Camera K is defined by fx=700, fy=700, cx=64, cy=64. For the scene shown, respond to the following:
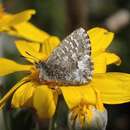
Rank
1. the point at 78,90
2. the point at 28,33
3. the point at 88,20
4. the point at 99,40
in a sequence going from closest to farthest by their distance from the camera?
the point at 78,90, the point at 99,40, the point at 28,33, the point at 88,20

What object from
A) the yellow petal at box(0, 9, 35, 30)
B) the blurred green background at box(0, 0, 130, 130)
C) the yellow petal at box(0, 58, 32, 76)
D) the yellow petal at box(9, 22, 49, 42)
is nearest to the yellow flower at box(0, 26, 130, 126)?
the yellow petal at box(0, 58, 32, 76)

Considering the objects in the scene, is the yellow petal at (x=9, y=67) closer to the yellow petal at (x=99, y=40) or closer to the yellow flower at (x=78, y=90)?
the yellow flower at (x=78, y=90)

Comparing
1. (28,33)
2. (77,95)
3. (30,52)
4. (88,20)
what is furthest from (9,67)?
(88,20)

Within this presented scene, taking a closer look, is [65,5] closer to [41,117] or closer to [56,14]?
[56,14]

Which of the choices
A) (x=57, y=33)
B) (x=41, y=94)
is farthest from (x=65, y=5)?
(x=41, y=94)

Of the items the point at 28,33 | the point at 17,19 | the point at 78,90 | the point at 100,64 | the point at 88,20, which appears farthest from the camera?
the point at 88,20

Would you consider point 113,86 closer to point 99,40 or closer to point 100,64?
point 100,64

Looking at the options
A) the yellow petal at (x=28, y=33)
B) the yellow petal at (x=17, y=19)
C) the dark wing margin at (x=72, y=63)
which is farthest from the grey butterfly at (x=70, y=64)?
the yellow petal at (x=28, y=33)

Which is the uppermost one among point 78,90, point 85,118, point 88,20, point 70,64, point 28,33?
point 88,20
